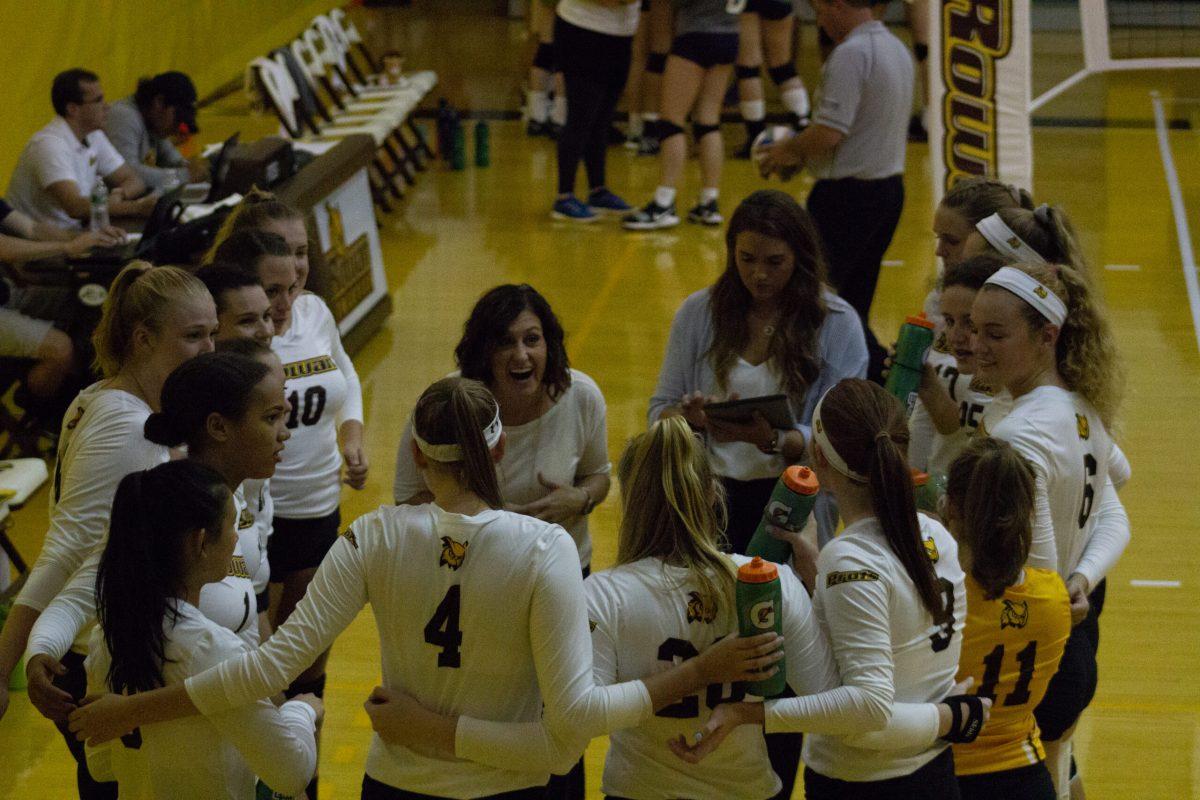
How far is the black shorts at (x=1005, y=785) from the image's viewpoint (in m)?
3.02

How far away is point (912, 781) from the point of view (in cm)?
279

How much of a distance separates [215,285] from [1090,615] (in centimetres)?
237

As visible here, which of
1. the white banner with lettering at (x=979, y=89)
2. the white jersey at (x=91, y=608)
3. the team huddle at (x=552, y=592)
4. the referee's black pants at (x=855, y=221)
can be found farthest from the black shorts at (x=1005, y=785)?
the white banner with lettering at (x=979, y=89)

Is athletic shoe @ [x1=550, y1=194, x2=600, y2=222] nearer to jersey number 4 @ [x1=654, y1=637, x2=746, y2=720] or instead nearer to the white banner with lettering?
the white banner with lettering

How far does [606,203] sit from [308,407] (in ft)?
21.9

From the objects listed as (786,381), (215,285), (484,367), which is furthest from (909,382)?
(215,285)

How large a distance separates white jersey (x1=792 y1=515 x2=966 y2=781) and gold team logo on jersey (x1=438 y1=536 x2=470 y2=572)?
0.63m

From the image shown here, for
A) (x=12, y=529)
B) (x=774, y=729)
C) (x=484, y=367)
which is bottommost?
(x=12, y=529)

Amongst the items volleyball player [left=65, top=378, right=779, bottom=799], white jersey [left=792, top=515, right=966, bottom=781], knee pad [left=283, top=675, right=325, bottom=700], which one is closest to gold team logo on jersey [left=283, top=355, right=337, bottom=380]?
knee pad [left=283, top=675, right=325, bottom=700]

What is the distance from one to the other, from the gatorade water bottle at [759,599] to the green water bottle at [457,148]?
974 cm

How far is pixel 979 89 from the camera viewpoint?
770cm

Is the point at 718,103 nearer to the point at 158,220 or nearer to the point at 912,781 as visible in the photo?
the point at 158,220

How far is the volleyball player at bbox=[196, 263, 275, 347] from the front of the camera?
12.1 feet

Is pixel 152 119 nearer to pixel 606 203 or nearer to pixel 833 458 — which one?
pixel 606 203
